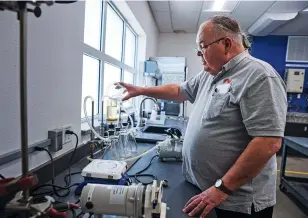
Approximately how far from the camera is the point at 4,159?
2.62ft

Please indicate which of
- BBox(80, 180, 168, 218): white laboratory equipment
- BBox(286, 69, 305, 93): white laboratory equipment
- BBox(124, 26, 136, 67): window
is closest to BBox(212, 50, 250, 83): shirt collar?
BBox(80, 180, 168, 218): white laboratory equipment

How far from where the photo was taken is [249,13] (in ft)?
14.8

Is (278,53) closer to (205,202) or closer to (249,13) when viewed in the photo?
(249,13)

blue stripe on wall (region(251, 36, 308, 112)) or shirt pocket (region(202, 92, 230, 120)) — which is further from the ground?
blue stripe on wall (region(251, 36, 308, 112))

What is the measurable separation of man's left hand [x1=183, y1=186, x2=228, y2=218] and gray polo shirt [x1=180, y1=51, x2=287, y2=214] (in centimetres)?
13

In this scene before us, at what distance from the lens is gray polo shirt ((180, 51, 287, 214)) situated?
0.95 m

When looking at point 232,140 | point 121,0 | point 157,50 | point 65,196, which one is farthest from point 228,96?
point 157,50

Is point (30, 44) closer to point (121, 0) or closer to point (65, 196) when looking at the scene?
point (65, 196)

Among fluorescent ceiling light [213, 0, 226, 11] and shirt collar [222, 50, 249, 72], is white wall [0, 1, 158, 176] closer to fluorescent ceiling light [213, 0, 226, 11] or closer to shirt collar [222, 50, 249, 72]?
shirt collar [222, 50, 249, 72]

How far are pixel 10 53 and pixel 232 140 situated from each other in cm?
97

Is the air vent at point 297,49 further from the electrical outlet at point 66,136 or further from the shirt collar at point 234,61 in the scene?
the electrical outlet at point 66,136

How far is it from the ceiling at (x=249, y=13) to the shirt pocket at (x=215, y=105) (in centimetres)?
332

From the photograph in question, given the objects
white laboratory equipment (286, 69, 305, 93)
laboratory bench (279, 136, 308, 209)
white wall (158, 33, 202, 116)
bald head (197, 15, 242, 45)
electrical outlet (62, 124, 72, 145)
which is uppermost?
white wall (158, 33, 202, 116)

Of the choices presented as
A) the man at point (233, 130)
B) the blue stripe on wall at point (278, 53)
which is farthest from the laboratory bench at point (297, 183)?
the blue stripe on wall at point (278, 53)
